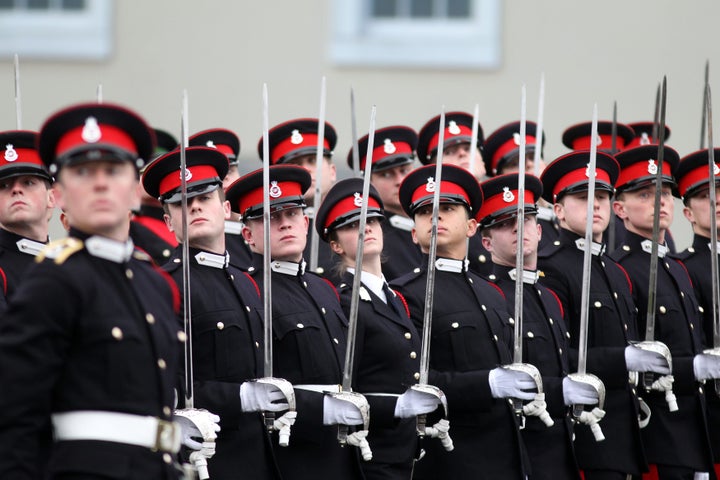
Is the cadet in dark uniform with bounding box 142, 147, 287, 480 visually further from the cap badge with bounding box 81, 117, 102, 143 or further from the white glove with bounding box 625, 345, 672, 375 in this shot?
the white glove with bounding box 625, 345, 672, 375

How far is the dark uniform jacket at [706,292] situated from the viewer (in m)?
8.18

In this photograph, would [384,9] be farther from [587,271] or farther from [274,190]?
[274,190]

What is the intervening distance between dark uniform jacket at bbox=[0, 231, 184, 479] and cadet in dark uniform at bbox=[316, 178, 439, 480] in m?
1.98

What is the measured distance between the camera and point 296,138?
841cm

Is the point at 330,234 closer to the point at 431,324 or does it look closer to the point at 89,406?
the point at 431,324

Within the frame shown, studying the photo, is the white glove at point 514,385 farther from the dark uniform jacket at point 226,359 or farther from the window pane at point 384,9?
the window pane at point 384,9

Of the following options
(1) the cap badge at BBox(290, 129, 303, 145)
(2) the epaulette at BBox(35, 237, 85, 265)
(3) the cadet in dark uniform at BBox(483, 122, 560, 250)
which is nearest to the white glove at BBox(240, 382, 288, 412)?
(2) the epaulette at BBox(35, 237, 85, 265)

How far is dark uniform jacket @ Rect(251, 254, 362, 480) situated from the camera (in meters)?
6.16

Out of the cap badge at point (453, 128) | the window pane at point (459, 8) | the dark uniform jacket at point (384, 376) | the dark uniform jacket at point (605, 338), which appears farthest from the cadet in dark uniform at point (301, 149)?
the window pane at point (459, 8)

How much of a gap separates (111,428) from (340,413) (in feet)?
5.91

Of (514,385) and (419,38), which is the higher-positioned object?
(419,38)

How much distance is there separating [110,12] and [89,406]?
954 centimetres

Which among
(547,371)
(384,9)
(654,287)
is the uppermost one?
(384,9)

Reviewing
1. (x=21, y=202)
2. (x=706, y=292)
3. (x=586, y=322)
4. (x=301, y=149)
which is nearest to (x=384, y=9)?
(x=301, y=149)
